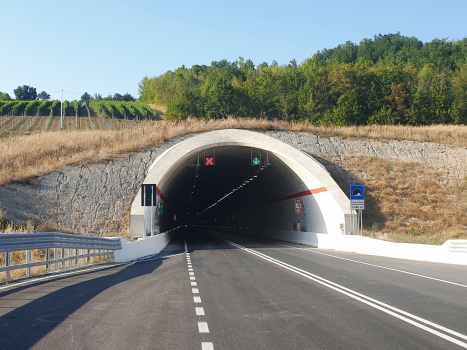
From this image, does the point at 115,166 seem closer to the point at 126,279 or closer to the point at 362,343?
the point at 126,279

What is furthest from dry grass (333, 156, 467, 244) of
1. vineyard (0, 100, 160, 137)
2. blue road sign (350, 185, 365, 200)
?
vineyard (0, 100, 160, 137)

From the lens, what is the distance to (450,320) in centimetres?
795

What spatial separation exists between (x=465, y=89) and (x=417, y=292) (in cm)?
7419

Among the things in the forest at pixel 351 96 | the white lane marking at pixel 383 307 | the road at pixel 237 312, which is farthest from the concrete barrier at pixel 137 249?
the forest at pixel 351 96

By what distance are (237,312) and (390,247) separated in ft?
54.4

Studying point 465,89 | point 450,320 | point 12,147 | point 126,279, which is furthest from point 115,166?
point 465,89

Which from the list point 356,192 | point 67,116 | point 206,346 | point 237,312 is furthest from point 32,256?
point 67,116

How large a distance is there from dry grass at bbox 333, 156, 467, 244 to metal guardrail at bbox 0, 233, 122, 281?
2010 cm

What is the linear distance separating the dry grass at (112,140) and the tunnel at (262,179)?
3.80 metres

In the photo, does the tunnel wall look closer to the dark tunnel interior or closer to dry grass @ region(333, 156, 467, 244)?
the dark tunnel interior

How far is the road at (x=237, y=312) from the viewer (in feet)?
21.6

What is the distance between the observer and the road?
21.6 ft

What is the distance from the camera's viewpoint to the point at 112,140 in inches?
1694

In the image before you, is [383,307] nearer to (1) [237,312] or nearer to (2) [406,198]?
(1) [237,312]
